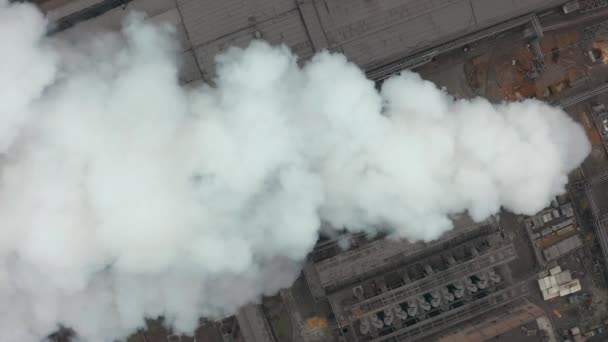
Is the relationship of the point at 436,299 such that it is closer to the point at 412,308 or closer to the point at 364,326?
the point at 412,308

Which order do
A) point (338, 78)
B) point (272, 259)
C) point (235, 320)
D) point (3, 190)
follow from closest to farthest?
point (3, 190) < point (338, 78) < point (272, 259) < point (235, 320)

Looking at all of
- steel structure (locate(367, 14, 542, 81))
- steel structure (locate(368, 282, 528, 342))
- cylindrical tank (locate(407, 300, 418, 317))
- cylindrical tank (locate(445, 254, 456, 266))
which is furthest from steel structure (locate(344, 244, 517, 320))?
steel structure (locate(367, 14, 542, 81))

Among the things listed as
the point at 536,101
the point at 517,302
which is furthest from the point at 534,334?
the point at 536,101

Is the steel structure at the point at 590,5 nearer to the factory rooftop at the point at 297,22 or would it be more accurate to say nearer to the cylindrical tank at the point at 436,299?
the factory rooftop at the point at 297,22

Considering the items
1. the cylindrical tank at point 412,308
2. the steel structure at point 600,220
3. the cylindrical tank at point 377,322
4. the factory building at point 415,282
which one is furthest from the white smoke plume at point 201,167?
the cylindrical tank at point 377,322

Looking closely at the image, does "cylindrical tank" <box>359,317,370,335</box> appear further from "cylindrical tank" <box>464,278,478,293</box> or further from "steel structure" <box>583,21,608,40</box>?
"steel structure" <box>583,21,608,40</box>

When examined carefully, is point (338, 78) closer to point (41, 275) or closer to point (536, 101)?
point (536, 101)
